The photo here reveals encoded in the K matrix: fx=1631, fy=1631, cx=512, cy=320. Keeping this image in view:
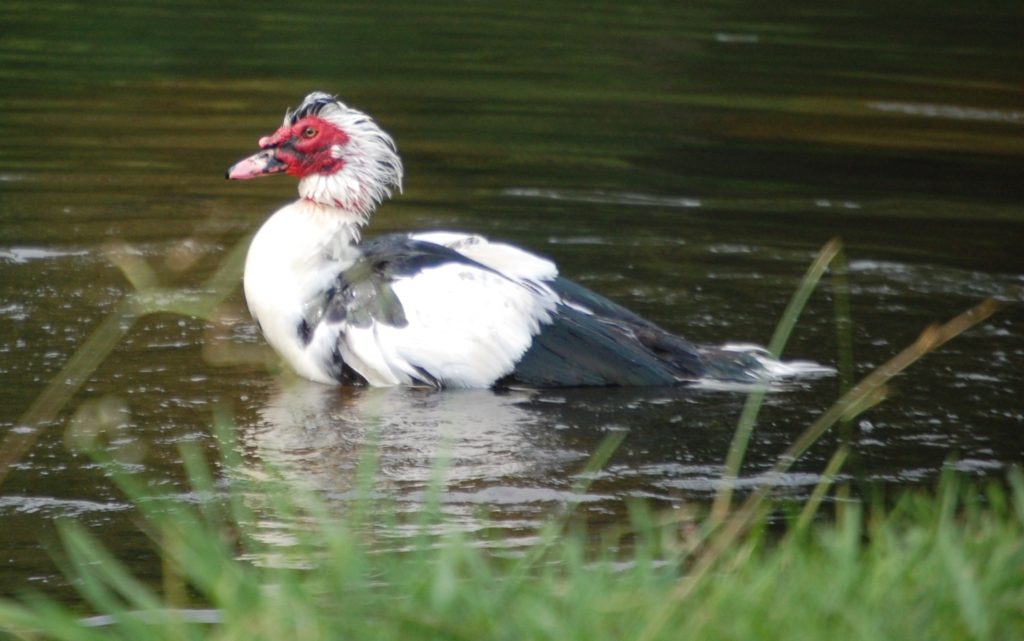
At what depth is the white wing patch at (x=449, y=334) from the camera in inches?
274

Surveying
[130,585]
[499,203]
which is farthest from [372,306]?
[130,585]

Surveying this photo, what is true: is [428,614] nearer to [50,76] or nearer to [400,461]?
[400,461]

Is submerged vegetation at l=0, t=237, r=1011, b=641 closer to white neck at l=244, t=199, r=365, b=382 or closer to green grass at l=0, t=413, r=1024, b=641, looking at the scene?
green grass at l=0, t=413, r=1024, b=641

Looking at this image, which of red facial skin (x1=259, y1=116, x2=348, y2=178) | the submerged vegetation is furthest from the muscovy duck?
the submerged vegetation

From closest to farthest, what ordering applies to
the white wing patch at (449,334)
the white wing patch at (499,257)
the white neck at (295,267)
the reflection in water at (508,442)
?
the reflection in water at (508,442) → the white wing patch at (449,334) → the white neck at (295,267) → the white wing patch at (499,257)

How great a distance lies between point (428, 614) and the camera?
3.21 m

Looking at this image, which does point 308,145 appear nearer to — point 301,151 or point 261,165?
point 301,151

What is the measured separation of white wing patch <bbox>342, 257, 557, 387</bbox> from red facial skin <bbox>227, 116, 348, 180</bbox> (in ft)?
2.61

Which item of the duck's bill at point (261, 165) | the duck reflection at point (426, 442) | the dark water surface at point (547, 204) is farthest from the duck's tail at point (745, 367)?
the duck's bill at point (261, 165)

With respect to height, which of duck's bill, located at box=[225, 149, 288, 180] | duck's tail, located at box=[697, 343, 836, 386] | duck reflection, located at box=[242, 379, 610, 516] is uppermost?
duck's bill, located at box=[225, 149, 288, 180]

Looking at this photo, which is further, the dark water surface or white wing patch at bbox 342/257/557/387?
white wing patch at bbox 342/257/557/387

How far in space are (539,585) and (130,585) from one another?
85 cm

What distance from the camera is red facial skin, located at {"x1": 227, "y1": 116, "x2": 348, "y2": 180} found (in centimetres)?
741

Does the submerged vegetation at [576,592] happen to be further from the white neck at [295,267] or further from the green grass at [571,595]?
the white neck at [295,267]
